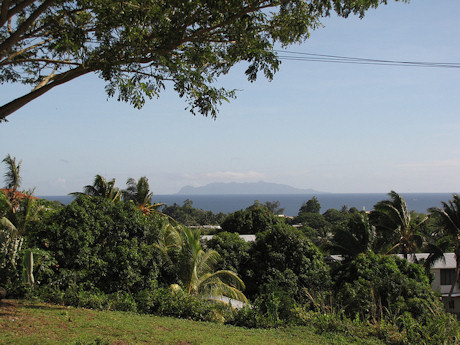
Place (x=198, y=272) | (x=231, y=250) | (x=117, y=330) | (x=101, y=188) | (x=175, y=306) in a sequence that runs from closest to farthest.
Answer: (x=117, y=330), (x=175, y=306), (x=198, y=272), (x=231, y=250), (x=101, y=188)

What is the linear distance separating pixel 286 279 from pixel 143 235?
7639 mm

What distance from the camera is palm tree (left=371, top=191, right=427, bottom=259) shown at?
26250 millimetres

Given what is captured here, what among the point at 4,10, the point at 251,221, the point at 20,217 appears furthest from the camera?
the point at 251,221

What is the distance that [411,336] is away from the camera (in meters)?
9.62

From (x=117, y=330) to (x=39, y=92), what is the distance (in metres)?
4.86

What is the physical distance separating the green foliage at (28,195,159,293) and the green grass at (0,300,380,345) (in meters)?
1.47

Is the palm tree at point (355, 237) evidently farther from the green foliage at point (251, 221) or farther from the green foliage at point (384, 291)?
the green foliage at point (251, 221)

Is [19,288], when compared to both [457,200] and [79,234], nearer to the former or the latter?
[79,234]

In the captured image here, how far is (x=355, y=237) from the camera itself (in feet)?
76.0

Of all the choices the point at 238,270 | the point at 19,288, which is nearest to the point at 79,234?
the point at 19,288

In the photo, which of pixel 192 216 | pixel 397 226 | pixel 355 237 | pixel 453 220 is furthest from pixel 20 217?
pixel 192 216

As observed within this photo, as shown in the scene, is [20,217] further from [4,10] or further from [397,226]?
[397,226]

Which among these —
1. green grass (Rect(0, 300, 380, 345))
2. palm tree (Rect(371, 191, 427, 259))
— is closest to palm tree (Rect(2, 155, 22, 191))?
green grass (Rect(0, 300, 380, 345))

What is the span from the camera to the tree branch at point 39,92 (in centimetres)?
700
